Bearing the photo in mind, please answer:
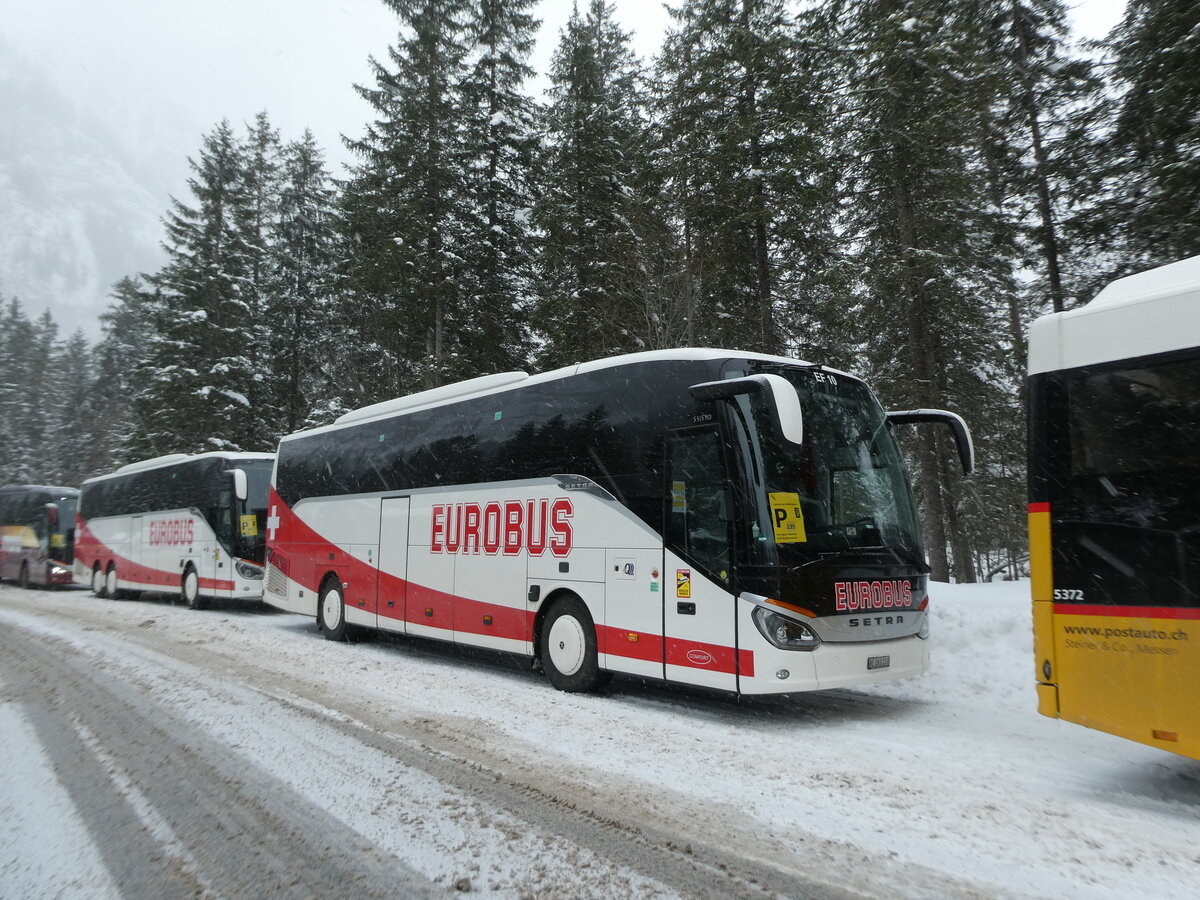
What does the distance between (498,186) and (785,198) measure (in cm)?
1176

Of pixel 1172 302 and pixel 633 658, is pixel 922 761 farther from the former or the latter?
pixel 1172 302

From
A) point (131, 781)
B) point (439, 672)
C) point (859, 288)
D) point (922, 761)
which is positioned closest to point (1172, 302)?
point (922, 761)

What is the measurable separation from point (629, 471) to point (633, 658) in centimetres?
183

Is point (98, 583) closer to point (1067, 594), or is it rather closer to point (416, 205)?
point (416, 205)

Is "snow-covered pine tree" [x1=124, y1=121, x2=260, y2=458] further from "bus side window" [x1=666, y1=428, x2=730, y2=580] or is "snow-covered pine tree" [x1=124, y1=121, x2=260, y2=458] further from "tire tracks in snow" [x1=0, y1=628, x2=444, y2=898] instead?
"bus side window" [x1=666, y1=428, x2=730, y2=580]

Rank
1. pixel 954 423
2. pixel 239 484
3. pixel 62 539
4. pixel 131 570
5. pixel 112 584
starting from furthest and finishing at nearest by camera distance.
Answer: pixel 62 539 → pixel 112 584 → pixel 131 570 → pixel 239 484 → pixel 954 423

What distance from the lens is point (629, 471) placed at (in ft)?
26.0

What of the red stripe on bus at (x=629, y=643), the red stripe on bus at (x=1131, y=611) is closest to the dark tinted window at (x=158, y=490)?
the red stripe on bus at (x=629, y=643)

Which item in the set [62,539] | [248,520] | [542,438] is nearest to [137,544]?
[248,520]

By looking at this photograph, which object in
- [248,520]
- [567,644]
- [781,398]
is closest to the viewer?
[781,398]

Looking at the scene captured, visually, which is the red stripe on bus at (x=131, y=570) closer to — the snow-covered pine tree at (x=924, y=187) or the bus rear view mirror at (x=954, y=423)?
the bus rear view mirror at (x=954, y=423)

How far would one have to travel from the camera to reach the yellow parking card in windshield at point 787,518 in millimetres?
6668

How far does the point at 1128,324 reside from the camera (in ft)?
16.0

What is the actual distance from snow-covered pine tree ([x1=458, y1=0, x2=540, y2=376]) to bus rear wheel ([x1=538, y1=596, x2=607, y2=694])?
16.8 meters
